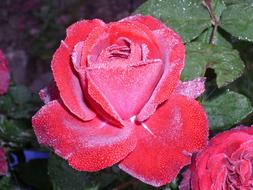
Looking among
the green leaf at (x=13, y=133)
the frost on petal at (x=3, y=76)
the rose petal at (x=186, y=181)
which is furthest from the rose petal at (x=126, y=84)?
the green leaf at (x=13, y=133)

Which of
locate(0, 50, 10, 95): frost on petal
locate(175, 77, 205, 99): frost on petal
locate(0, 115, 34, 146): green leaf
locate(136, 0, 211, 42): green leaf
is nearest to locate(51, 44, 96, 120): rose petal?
locate(175, 77, 205, 99): frost on petal

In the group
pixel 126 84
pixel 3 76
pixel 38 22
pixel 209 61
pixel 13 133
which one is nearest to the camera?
pixel 126 84

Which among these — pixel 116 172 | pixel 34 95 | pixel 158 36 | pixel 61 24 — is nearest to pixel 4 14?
pixel 61 24

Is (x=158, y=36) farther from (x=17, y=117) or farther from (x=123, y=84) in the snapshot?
(x=17, y=117)

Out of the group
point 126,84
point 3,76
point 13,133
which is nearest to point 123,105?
point 126,84

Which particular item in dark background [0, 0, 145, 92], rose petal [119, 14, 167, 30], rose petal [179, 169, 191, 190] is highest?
rose petal [119, 14, 167, 30]

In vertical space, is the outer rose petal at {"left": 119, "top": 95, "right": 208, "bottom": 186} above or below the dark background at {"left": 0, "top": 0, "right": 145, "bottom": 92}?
above

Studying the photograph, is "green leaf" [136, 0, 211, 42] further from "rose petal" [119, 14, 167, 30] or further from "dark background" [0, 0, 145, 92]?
"dark background" [0, 0, 145, 92]

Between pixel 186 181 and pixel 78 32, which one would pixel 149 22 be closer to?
pixel 78 32
